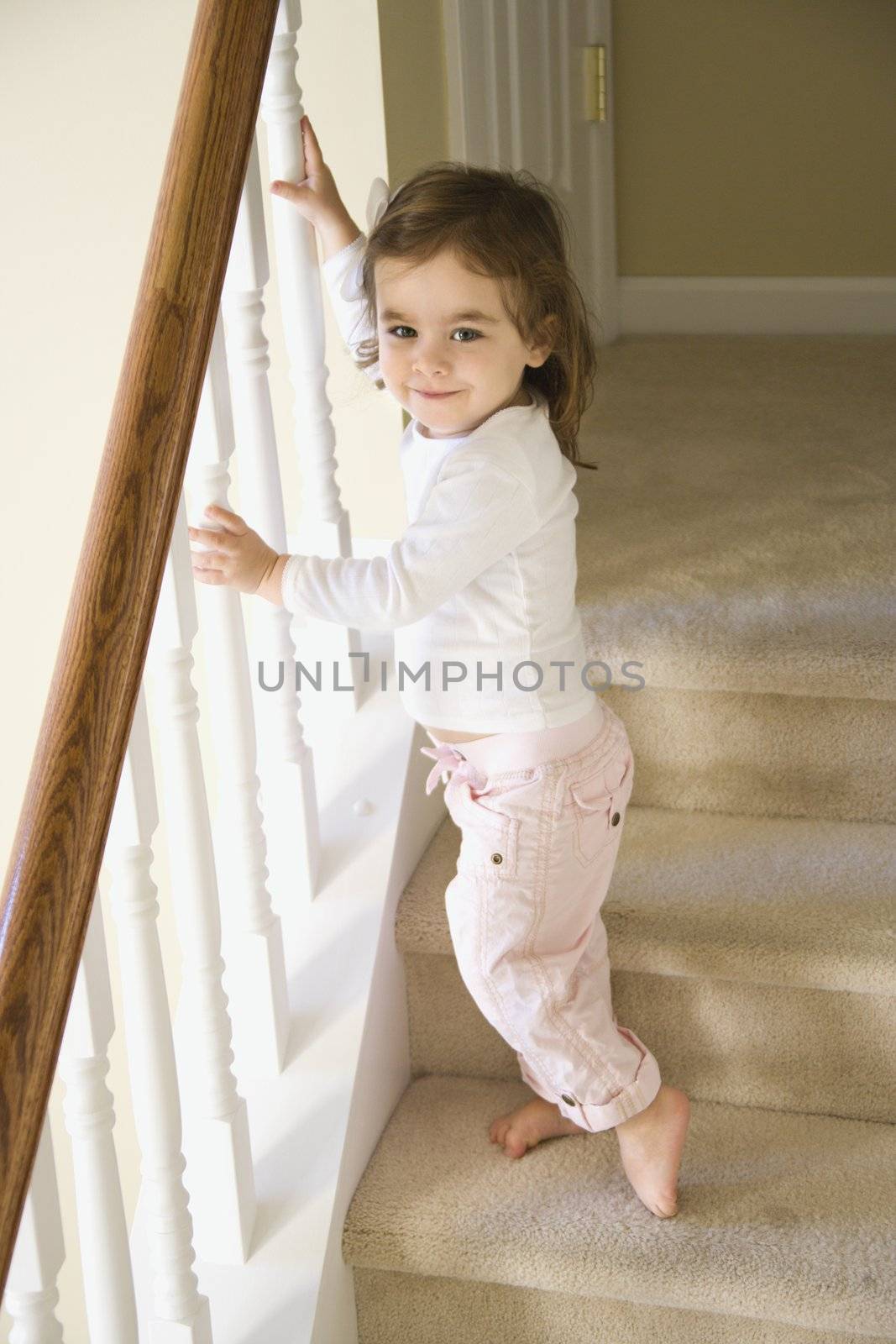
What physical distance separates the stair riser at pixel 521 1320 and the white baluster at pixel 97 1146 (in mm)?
375

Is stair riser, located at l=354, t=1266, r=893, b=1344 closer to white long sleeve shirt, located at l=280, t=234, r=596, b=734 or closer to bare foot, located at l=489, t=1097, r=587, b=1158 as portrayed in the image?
bare foot, located at l=489, t=1097, r=587, b=1158

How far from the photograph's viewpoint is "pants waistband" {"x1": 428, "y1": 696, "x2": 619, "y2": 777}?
4.86 ft

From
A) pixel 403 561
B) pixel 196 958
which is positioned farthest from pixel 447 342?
pixel 196 958

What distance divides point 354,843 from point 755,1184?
22.4 inches

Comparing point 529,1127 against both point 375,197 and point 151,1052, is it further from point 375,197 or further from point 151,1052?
point 375,197

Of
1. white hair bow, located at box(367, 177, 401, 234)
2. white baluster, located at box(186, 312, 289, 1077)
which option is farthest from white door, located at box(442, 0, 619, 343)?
white baluster, located at box(186, 312, 289, 1077)

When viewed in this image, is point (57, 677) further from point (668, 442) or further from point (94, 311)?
point (668, 442)

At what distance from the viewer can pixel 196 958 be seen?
138cm

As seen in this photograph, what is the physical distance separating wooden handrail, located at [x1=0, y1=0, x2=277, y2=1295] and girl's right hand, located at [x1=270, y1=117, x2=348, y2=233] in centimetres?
22

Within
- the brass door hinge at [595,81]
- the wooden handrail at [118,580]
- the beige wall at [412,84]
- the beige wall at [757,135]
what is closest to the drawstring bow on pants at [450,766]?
the wooden handrail at [118,580]

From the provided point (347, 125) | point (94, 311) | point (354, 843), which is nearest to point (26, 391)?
point (94, 311)

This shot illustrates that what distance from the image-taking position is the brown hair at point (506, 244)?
1359 mm

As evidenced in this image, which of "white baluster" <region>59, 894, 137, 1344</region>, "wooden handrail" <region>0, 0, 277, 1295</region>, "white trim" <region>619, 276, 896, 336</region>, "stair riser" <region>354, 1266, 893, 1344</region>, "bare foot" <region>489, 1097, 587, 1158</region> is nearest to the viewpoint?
"wooden handrail" <region>0, 0, 277, 1295</region>

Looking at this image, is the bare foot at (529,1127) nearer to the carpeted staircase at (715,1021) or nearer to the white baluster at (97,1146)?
the carpeted staircase at (715,1021)
